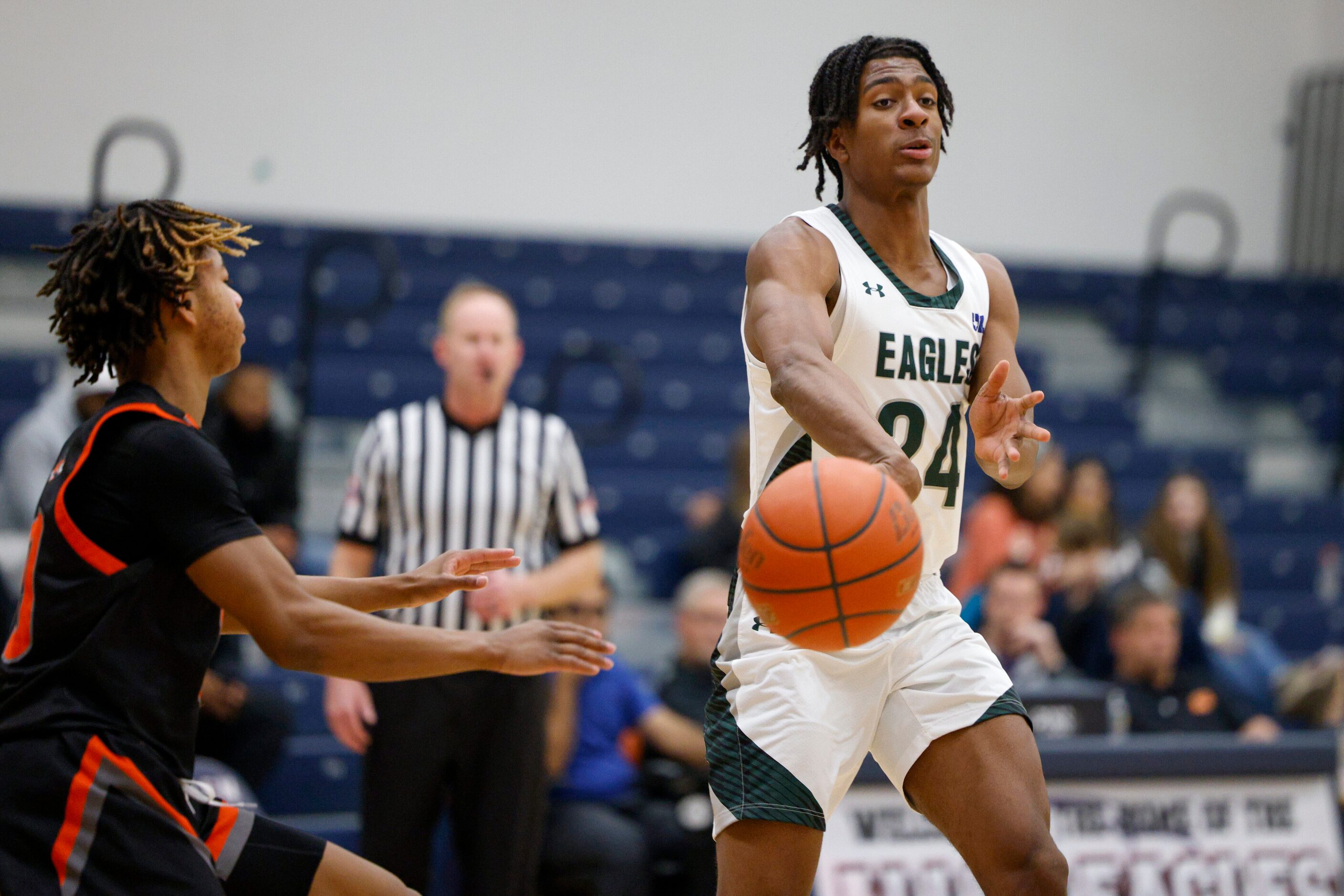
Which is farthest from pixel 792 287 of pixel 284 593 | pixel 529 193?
pixel 529 193

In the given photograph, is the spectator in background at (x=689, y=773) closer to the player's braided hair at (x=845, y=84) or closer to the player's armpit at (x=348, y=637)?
the player's braided hair at (x=845, y=84)

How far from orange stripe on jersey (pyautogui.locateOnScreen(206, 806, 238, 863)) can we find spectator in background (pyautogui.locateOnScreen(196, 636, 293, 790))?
2.69 meters

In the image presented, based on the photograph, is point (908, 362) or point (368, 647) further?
→ point (908, 362)

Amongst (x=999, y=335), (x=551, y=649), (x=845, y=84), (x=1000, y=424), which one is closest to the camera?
(x=551, y=649)

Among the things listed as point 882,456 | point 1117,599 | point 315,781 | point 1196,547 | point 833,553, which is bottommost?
point 315,781

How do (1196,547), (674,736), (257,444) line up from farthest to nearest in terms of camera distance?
Result: (1196,547) < (257,444) < (674,736)

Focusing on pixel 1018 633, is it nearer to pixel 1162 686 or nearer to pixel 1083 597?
pixel 1162 686

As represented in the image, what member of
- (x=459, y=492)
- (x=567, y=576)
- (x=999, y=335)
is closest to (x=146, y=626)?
(x=999, y=335)

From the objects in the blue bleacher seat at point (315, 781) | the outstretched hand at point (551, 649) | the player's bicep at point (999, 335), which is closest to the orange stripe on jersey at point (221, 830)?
the outstretched hand at point (551, 649)

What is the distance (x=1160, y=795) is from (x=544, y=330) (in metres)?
5.95

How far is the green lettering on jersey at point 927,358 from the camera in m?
3.15

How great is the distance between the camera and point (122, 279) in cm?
272

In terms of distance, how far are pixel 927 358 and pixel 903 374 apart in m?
Answer: 0.07

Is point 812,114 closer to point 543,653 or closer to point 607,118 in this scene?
point 543,653
